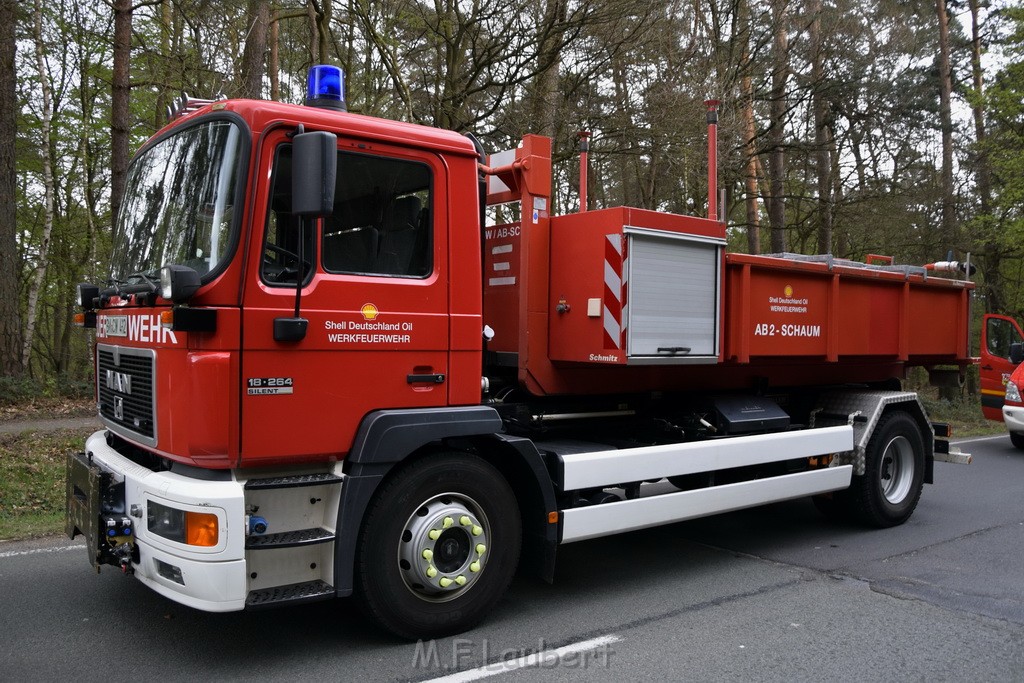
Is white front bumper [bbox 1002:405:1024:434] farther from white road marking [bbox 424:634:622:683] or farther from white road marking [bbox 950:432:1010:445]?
white road marking [bbox 424:634:622:683]

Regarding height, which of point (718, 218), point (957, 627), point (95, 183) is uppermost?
point (95, 183)

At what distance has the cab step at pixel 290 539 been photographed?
148 inches

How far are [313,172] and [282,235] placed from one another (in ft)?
1.51

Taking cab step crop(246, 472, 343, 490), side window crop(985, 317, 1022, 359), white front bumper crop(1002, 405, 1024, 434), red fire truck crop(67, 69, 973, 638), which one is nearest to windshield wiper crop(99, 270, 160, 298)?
red fire truck crop(67, 69, 973, 638)

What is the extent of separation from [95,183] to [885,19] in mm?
17984

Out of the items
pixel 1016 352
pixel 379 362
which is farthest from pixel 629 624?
pixel 1016 352

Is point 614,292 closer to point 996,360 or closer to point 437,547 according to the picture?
point 437,547

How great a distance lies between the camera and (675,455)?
5.35 meters

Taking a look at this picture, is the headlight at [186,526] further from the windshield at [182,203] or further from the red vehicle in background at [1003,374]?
the red vehicle in background at [1003,374]

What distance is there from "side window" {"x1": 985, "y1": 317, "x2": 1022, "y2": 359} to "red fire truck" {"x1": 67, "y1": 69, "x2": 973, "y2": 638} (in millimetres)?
9348

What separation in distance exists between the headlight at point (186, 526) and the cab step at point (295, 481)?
26 cm

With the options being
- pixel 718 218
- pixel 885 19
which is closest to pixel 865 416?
pixel 718 218

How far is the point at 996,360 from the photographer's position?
13039 mm

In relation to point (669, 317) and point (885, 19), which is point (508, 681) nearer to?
point (669, 317)
